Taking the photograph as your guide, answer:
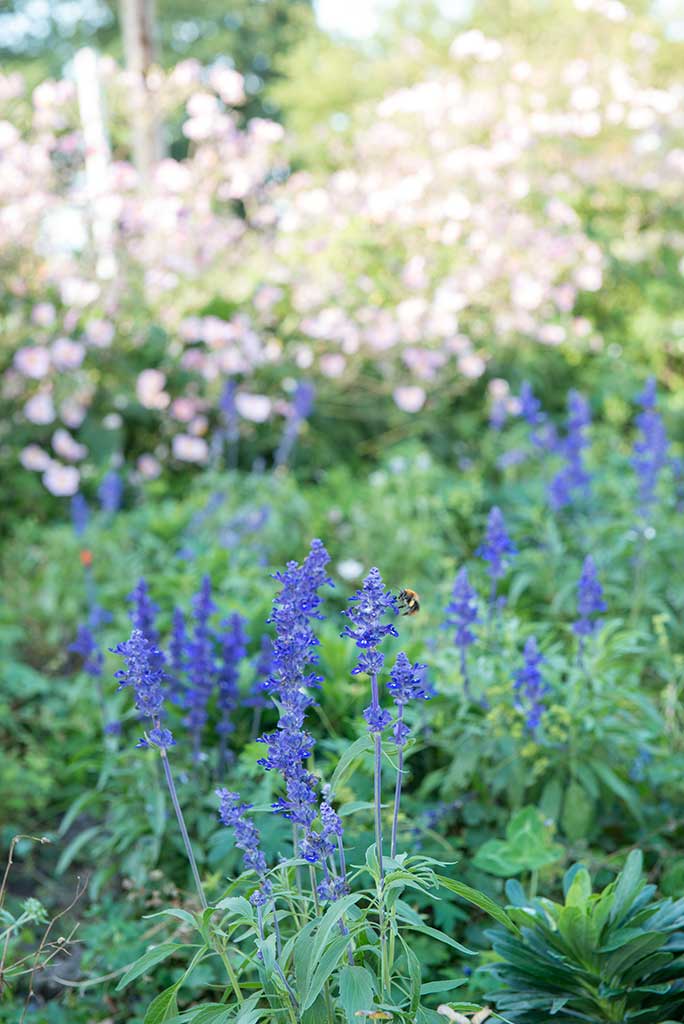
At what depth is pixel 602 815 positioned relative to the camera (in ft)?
9.24

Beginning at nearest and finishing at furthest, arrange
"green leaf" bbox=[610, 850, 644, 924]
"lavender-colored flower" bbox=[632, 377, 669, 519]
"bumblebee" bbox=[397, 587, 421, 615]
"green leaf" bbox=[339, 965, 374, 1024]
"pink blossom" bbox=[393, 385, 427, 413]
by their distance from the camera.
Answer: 1. "green leaf" bbox=[339, 965, 374, 1024]
2. "bumblebee" bbox=[397, 587, 421, 615]
3. "green leaf" bbox=[610, 850, 644, 924]
4. "lavender-colored flower" bbox=[632, 377, 669, 519]
5. "pink blossom" bbox=[393, 385, 427, 413]

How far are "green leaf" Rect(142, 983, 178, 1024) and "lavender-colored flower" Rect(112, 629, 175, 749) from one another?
1.21 feet

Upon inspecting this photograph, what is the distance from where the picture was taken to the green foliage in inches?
74.0

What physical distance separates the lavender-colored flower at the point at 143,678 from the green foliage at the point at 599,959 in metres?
0.76

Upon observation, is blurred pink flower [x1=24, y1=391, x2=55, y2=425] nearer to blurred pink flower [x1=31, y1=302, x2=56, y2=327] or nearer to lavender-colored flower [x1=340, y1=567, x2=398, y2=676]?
blurred pink flower [x1=31, y1=302, x2=56, y2=327]

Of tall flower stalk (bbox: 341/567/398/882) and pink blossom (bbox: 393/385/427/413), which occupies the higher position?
tall flower stalk (bbox: 341/567/398/882)

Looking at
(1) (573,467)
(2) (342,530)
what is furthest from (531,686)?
(2) (342,530)

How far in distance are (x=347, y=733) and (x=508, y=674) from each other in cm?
52

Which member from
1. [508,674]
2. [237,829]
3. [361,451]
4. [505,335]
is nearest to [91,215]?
[361,451]

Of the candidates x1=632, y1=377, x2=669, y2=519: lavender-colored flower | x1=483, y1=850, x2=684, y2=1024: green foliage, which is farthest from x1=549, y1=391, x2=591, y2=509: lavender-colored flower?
x1=483, y1=850, x2=684, y2=1024: green foliage

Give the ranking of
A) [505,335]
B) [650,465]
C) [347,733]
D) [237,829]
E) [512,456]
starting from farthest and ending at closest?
[505,335] → [512,456] → [650,465] → [347,733] → [237,829]

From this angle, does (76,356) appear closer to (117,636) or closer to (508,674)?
(117,636)

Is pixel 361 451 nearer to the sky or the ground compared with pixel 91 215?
nearer to the ground

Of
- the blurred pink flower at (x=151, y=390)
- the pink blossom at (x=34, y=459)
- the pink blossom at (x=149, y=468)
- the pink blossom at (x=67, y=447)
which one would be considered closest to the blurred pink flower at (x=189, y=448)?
the pink blossom at (x=149, y=468)
